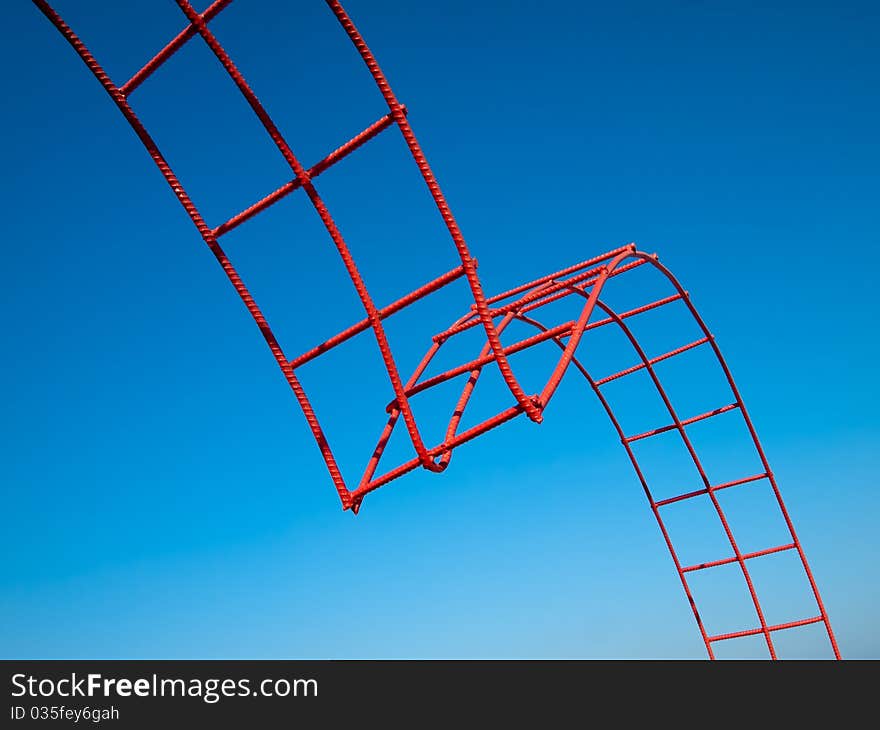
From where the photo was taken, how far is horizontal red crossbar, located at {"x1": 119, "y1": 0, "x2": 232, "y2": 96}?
4422 mm

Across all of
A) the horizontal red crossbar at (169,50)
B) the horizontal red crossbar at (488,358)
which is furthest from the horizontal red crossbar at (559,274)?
the horizontal red crossbar at (169,50)

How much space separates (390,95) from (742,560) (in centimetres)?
→ 848

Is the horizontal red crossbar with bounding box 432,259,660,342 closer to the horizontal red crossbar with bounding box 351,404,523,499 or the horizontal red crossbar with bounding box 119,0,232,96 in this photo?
the horizontal red crossbar with bounding box 351,404,523,499

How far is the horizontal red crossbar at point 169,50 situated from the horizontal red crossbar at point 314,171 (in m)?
0.94

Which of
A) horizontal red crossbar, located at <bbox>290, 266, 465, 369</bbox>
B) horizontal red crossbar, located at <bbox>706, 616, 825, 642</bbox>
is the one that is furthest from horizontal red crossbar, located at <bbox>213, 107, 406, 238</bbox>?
horizontal red crossbar, located at <bbox>706, 616, 825, 642</bbox>

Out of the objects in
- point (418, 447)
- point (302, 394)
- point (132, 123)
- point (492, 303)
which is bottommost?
point (418, 447)

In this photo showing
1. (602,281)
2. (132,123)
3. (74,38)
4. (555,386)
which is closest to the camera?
(74,38)

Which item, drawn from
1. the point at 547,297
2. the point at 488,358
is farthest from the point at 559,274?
the point at 488,358

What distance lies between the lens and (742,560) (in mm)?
10406

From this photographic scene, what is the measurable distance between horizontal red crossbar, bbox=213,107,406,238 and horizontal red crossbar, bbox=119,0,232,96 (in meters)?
0.94

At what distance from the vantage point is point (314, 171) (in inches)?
186

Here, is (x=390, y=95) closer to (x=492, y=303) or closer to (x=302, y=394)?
(x=302, y=394)

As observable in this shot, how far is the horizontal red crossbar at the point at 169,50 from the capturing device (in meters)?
4.42
